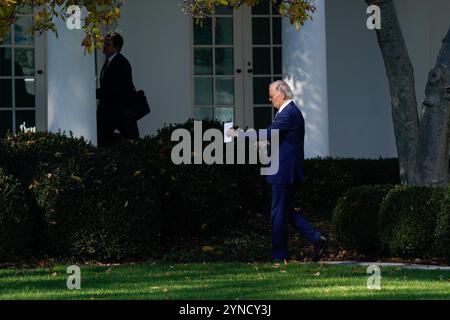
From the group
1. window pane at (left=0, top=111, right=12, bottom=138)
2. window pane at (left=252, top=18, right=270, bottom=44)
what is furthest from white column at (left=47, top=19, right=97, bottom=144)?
window pane at (left=252, top=18, right=270, bottom=44)

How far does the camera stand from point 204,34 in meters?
19.2

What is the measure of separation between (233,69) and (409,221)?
6.90m

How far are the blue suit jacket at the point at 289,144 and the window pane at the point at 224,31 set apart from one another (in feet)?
23.3

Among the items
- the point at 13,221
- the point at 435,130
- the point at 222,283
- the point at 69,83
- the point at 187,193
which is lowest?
the point at 222,283

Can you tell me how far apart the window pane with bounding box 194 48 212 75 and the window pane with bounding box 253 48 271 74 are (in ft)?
2.34

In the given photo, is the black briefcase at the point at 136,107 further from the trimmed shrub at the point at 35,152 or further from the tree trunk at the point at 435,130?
the tree trunk at the point at 435,130

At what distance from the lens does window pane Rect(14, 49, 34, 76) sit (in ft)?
60.3

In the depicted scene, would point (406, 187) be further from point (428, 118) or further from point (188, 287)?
point (188, 287)

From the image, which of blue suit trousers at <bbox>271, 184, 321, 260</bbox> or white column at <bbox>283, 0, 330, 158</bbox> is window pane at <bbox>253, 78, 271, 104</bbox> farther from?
blue suit trousers at <bbox>271, 184, 321, 260</bbox>

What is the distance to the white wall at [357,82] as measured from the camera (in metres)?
19.2

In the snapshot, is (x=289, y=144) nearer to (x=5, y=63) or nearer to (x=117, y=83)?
(x=117, y=83)

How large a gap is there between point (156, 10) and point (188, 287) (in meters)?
8.99

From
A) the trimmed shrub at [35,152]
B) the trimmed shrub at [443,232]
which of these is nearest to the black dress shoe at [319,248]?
the trimmed shrub at [443,232]

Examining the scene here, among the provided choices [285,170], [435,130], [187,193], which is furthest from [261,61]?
[285,170]
